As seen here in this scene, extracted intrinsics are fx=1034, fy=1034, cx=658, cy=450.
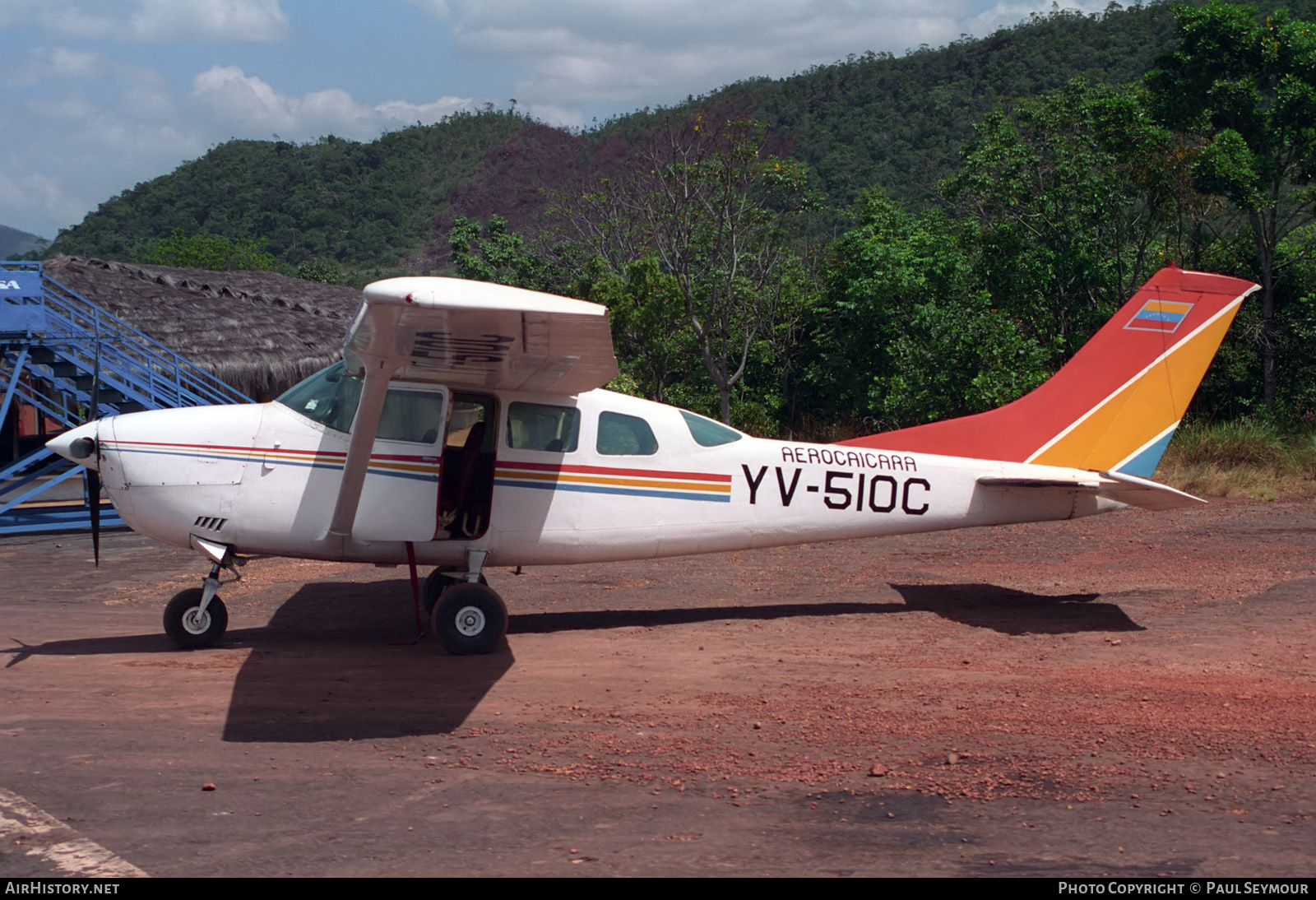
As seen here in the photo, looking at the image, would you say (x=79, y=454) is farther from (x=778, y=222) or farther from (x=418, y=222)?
(x=418, y=222)

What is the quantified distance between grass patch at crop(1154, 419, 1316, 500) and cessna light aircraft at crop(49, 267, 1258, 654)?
7.05m

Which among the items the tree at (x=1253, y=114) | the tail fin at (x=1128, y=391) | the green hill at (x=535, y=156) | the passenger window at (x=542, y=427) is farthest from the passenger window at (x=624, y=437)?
the green hill at (x=535, y=156)

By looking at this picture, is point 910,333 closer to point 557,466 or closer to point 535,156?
point 557,466

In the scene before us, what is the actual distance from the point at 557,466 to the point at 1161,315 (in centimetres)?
546

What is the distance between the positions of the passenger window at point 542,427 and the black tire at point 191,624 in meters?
2.74

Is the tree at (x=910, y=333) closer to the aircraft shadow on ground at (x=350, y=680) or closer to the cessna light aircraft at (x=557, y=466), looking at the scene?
the cessna light aircraft at (x=557, y=466)

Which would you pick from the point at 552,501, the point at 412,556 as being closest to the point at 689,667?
the point at 552,501

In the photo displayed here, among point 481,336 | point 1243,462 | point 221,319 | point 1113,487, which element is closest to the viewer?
point 481,336

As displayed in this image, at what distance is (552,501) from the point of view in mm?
8594

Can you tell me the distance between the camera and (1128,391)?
30.1 feet

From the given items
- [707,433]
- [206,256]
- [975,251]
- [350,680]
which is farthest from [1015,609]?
[206,256]

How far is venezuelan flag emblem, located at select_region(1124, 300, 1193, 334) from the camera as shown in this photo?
9.07 m

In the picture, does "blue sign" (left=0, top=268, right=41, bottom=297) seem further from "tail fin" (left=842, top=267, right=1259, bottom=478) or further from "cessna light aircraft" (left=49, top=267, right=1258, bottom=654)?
"tail fin" (left=842, top=267, right=1259, bottom=478)

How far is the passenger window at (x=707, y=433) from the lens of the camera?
903 cm
